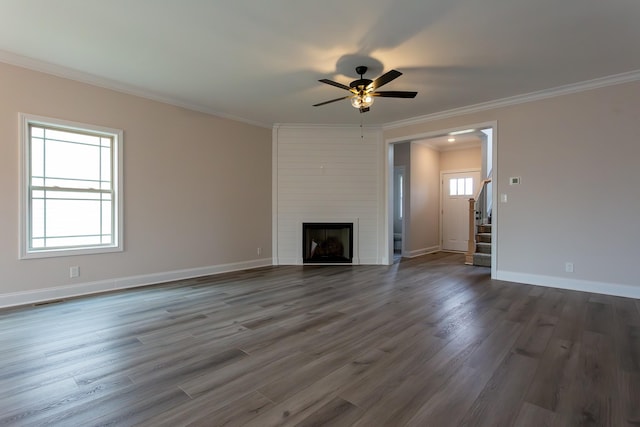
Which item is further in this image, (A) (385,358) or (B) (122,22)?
(B) (122,22)

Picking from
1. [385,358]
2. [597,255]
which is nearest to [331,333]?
[385,358]

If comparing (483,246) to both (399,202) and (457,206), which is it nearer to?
(457,206)

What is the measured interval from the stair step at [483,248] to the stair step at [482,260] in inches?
10.5

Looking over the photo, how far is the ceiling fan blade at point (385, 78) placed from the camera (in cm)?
323

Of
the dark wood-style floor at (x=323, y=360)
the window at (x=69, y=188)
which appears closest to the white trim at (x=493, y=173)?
the dark wood-style floor at (x=323, y=360)

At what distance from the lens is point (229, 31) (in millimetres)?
3061

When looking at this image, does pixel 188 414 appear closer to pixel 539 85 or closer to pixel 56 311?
pixel 56 311

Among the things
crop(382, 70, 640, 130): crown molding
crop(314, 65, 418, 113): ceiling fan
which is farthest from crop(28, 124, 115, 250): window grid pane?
crop(382, 70, 640, 130): crown molding

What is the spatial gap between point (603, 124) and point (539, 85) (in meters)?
0.97

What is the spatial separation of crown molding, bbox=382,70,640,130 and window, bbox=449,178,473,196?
336 centimetres

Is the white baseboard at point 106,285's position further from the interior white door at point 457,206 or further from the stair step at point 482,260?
the interior white door at point 457,206

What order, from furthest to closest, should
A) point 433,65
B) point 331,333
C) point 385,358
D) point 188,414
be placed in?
point 433,65
point 331,333
point 385,358
point 188,414

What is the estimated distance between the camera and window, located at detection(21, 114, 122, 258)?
3792 mm

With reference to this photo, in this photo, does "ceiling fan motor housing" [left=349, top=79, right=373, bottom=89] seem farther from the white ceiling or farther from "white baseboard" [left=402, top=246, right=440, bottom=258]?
"white baseboard" [left=402, top=246, right=440, bottom=258]
